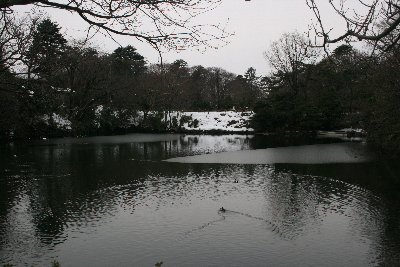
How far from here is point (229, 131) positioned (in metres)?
48.5

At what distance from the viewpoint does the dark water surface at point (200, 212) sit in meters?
9.59

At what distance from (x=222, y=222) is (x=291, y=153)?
1665 centimetres

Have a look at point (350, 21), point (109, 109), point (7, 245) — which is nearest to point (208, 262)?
point (7, 245)

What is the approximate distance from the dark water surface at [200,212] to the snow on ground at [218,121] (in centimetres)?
2557

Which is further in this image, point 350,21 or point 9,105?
point 9,105

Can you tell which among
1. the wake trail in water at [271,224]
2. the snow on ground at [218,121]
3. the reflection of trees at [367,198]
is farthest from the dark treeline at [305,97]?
the wake trail in water at [271,224]

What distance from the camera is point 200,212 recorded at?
13.1 metres

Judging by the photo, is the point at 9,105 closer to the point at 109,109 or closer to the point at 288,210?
the point at 109,109

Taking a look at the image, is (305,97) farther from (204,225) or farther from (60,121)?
(204,225)

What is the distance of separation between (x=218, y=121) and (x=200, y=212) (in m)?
39.3

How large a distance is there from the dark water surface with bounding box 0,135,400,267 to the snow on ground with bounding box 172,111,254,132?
25.6 m

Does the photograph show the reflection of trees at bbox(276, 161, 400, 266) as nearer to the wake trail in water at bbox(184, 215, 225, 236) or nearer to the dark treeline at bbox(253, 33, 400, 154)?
the wake trail in water at bbox(184, 215, 225, 236)

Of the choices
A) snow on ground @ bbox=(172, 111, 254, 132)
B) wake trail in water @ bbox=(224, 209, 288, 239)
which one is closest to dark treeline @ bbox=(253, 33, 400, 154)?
snow on ground @ bbox=(172, 111, 254, 132)

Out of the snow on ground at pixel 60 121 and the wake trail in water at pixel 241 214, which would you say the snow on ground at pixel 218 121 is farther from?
the wake trail in water at pixel 241 214
